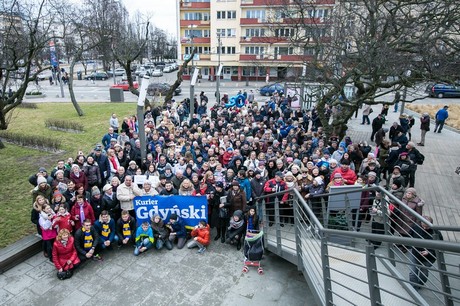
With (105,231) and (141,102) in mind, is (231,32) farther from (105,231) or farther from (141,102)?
(105,231)

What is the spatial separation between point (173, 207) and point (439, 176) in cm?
1081

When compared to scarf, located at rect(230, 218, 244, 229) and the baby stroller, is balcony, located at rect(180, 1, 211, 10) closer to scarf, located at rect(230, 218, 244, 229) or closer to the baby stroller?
scarf, located at rect(230, 218, 244, 229)

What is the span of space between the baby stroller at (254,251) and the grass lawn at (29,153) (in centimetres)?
552

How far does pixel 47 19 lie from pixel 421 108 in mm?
28027

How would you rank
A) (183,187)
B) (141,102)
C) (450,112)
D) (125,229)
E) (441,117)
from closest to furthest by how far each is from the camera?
(125,229), (183,187), (141,102), (441,117), (450,112)

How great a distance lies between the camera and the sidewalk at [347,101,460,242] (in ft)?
32.1

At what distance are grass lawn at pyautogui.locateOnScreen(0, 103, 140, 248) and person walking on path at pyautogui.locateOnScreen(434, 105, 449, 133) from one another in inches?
776

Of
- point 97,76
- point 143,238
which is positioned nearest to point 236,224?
point 143,238

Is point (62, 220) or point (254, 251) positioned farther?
point (62, 220)

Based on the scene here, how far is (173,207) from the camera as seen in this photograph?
8.36 metres

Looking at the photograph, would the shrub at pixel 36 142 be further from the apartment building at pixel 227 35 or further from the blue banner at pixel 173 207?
the apartment building at pixel 227 35

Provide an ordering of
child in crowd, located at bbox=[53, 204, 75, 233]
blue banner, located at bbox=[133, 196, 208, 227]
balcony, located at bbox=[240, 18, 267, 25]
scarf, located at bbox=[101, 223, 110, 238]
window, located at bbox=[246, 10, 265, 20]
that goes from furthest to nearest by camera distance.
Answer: balcony, located at bbox=[240, 18, 267, 25]
window, located at bbox=[246, 10, 265, 20]
blue banner, located at bbox=[133, 196, 208, 227]
scarf, located at bbox=[101, 223, 110, 238]
child in crowd, located at bbox=[53, 204, 75, 233]

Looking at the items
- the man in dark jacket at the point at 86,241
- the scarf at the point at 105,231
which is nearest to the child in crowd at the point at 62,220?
the man in dark jacket at the point at 86,241

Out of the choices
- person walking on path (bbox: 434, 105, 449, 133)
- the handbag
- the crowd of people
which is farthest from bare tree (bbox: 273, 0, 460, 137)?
person walking on path (bbox: 434, 105, 449, 133)
